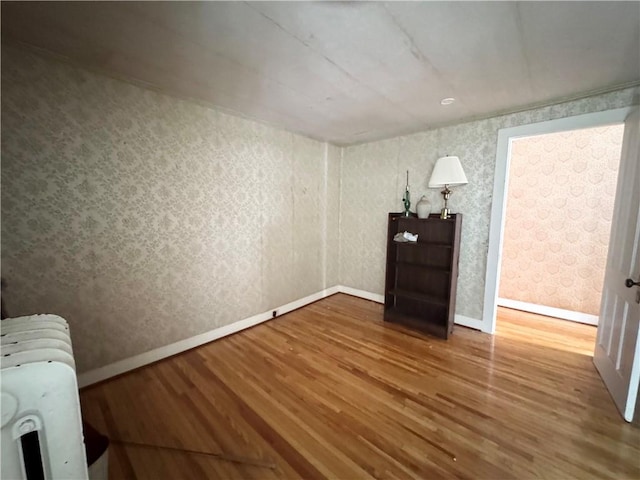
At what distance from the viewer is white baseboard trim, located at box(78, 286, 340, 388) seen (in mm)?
1959

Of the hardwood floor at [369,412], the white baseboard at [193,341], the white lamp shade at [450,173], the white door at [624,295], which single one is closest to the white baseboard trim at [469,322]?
the white baseboard at [193,341]

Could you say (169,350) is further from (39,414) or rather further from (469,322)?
(469,322)

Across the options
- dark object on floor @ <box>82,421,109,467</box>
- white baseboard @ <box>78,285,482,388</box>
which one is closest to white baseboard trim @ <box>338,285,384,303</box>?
white baseboard @ <box>78,285,482,388</box>

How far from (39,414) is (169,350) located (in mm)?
1727

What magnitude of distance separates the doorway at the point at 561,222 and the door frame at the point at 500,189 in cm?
36

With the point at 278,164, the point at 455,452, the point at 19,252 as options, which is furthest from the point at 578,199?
the point at 19,252

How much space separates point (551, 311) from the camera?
3314 mm

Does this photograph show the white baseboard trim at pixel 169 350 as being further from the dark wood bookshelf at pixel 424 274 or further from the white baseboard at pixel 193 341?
the dark wood bookshelf at pixel 424 274

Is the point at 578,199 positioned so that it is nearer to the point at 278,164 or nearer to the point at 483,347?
the point at 483,347

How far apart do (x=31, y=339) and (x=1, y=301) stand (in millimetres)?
1146

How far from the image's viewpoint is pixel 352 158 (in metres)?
3.91

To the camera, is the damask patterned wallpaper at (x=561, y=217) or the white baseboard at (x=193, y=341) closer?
the white baseboard at (x=193, y=341)

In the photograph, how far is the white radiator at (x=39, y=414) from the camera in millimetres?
737

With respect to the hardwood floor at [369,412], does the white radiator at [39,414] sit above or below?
above
